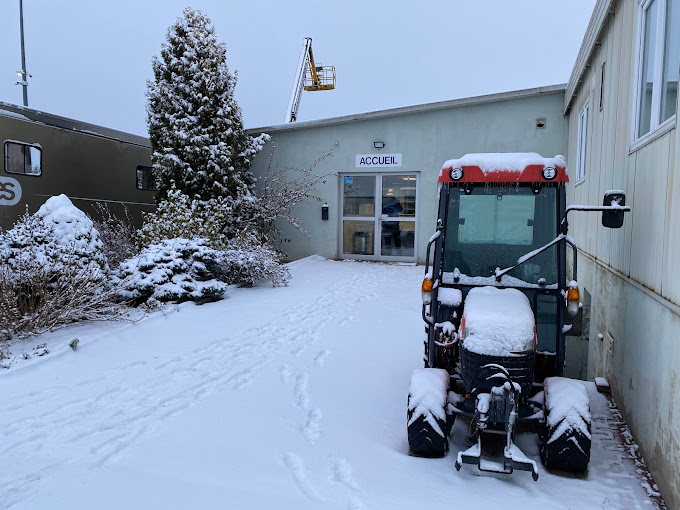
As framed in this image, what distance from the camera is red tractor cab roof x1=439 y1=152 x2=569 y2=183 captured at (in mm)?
3611

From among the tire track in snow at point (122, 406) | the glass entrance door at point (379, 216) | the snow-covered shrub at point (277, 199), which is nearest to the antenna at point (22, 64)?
the snow-covered shrub at point (277, 199)

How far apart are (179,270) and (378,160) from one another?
702 centimetres

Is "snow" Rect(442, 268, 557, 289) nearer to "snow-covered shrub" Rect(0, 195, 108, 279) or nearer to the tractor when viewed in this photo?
the tractor

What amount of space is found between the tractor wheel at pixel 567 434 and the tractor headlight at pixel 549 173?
Result: 1.49 m

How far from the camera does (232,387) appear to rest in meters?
4.38

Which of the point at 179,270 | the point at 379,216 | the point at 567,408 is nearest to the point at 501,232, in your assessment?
the point at 567,408

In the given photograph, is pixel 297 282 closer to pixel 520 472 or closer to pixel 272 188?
pixel 272 188

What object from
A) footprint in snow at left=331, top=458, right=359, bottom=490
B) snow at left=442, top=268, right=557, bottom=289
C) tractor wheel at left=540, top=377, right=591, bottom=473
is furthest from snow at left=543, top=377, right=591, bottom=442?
footprint in snow at left=331, top=458, right=359, bottom=490

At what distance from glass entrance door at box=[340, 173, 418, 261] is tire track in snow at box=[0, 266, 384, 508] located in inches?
303

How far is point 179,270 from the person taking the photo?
7.80 m

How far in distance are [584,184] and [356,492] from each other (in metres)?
6.86

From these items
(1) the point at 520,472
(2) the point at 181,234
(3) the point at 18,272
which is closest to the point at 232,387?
(1) the point at 520,472

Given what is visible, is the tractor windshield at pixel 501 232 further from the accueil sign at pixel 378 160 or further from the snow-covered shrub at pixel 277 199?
the accueil sign at pixel 378 160

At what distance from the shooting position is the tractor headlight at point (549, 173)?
3590 mm
